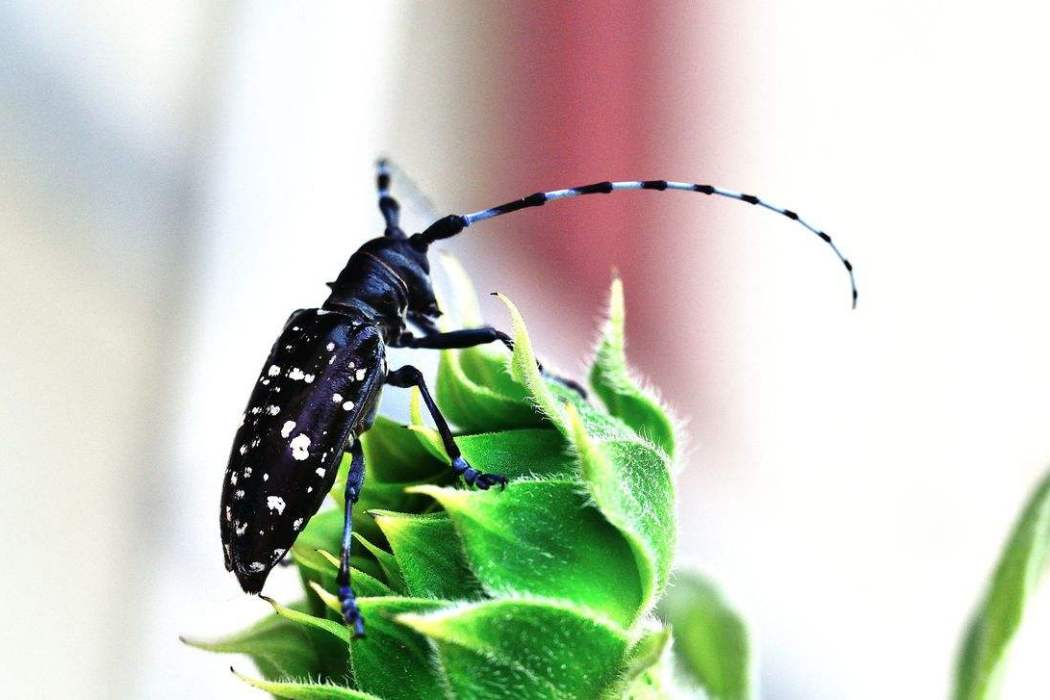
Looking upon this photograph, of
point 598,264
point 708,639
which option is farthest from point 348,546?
point 598,264

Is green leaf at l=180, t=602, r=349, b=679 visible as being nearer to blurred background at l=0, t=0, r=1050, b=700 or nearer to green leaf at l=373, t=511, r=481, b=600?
green leaf at l=373, t=511, r=481, b=600

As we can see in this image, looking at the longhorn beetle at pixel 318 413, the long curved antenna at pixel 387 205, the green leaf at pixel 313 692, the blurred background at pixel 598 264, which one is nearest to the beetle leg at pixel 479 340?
the longhorn beetle at pixel 318 413

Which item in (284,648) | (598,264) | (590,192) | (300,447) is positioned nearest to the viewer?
(284,648)

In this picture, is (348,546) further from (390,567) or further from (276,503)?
(276,503)

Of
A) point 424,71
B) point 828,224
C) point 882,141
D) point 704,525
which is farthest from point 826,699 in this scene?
point 424,71

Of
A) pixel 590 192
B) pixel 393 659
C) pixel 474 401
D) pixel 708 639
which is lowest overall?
pixel 708 639

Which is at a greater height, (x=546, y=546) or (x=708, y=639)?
(x=546, y=546)
